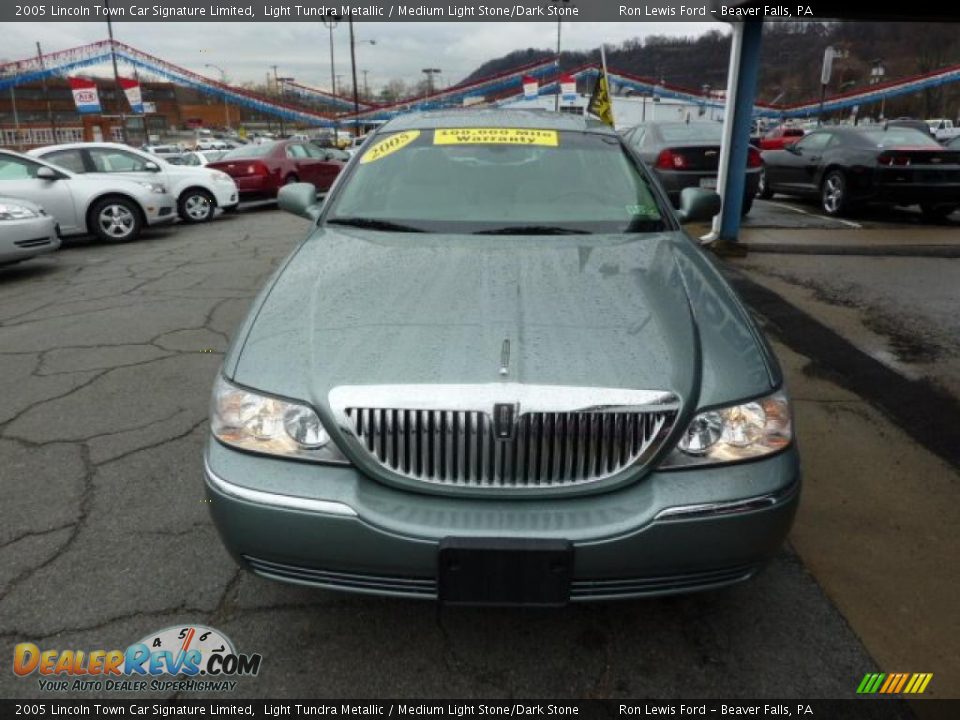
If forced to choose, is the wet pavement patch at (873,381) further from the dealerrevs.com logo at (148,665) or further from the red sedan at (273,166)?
the red sedan at (273,166)

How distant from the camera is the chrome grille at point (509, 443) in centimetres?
172

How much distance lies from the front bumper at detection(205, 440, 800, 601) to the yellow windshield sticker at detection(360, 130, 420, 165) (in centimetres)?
199

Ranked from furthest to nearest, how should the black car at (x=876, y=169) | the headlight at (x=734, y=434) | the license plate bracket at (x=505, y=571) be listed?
the black car at (x=876, y=169), the headlight at (x=734, y=434), the license plate bracket at (x=505, y=571)

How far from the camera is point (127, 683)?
195cm

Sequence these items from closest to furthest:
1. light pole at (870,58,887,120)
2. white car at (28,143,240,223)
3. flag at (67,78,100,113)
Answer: white car at (28,143,240,223) < flag at (67,78,100,113) < light pole at (870,58,887,120)

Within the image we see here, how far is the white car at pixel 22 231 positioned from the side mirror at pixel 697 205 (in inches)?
273

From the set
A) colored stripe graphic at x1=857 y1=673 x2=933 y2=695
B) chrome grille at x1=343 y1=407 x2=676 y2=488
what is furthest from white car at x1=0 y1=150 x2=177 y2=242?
colored stripe graphic at x1=857 y1=673 x2=933 y2=695

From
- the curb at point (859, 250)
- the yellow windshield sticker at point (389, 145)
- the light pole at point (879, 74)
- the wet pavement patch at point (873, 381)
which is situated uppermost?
the light pole at point (879, 74)

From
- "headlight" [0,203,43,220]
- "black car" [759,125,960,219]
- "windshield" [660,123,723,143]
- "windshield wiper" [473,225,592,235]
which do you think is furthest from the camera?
"windshield" [660,123,723,143]

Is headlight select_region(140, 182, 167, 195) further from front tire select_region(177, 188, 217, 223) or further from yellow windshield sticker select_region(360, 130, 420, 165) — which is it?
yellow windshield sticker select_region(360, 130, 420, 165)

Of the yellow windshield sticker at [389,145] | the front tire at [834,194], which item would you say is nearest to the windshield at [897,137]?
the front tire at [834,194]

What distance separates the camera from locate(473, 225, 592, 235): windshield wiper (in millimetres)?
2811

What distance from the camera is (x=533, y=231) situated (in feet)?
9.29

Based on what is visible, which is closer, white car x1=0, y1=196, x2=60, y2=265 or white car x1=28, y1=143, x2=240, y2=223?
white car x1=0, y1=196, x2=60, y2=265
